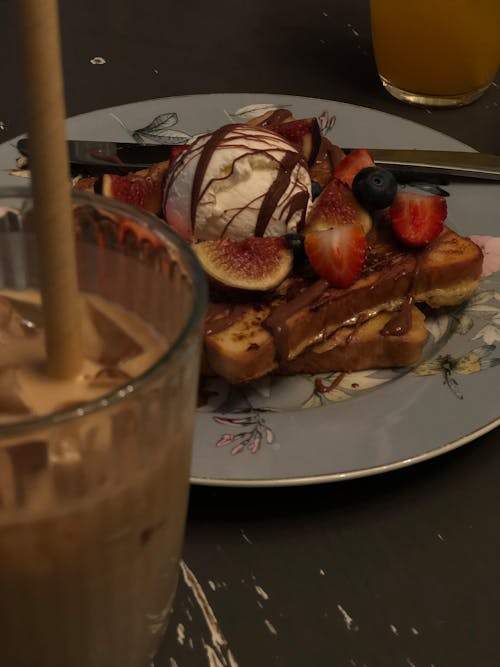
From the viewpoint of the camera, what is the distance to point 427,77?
6.50 feet

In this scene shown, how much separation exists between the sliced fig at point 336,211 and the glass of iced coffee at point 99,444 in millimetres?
804

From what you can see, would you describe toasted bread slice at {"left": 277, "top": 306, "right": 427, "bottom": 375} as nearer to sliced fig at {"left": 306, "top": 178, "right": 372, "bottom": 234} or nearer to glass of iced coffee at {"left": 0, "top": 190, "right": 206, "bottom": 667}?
sliced fig at {"left": 306, "top": 178, "right": 372, "bottom": 234}

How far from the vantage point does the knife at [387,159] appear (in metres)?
1.61

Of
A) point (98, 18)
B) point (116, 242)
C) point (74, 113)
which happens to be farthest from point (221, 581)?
point (98, 18)

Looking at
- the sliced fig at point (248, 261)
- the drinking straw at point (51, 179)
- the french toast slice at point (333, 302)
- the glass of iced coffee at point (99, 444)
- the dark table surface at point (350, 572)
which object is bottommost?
the dark table surface at point (350, 572)

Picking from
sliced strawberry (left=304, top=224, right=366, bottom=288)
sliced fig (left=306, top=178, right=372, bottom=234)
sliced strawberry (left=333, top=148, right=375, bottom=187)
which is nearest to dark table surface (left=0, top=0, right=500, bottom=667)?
sliced strawberry (left=304, top=224, right=366, bottom=288)

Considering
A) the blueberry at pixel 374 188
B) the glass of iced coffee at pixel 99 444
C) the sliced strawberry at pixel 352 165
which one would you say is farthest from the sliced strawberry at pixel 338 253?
the glass of iced coffee at pixel 99 444

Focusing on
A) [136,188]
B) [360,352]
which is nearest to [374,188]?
[360,352]

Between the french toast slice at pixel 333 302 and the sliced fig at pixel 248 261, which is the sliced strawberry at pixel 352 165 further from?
the sliced fig at pixel 248 261

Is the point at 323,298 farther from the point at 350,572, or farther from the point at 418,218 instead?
the point at 350,572

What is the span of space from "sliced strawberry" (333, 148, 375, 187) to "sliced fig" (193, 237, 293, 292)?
23 cm

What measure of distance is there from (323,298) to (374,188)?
0.23 meters

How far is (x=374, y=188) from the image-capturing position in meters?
1.46

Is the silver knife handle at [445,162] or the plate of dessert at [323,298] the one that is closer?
the plate of dessert at [323,298]
